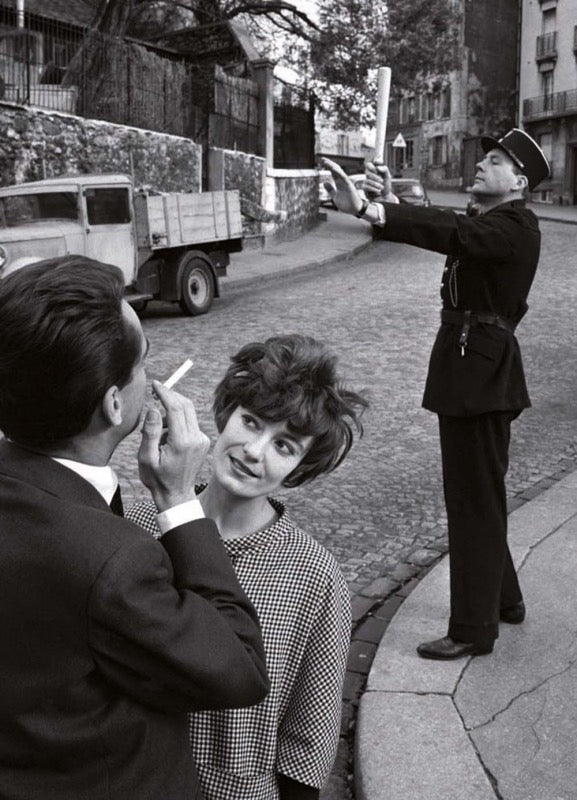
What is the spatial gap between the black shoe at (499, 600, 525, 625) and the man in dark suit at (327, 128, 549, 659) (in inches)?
8.1

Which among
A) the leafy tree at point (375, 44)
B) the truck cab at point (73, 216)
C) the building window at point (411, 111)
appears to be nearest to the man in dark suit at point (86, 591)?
the truck cab at point (73, 216)

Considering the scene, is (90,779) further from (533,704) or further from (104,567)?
(533,704)

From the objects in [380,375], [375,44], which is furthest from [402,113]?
[380,375]

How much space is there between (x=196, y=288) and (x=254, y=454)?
1118cm

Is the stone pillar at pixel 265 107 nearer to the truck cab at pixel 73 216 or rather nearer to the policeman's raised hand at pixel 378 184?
the truck cab at pixel 73 216

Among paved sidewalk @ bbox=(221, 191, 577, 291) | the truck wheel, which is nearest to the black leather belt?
the truck wheel

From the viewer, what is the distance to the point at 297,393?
7.36 feet

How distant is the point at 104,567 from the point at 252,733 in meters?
0.85

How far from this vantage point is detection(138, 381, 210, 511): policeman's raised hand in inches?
62.0

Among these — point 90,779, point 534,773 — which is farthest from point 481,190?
point 90,779

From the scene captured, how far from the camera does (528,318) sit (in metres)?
12.3

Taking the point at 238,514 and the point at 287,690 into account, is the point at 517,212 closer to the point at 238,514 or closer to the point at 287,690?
the point at 238,514

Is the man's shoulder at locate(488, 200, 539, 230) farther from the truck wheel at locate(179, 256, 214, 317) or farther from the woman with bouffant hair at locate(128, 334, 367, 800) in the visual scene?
the truck wheel at locate(179, 256, 214, 317)

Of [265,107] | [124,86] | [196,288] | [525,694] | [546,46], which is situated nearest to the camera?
[525,694]
